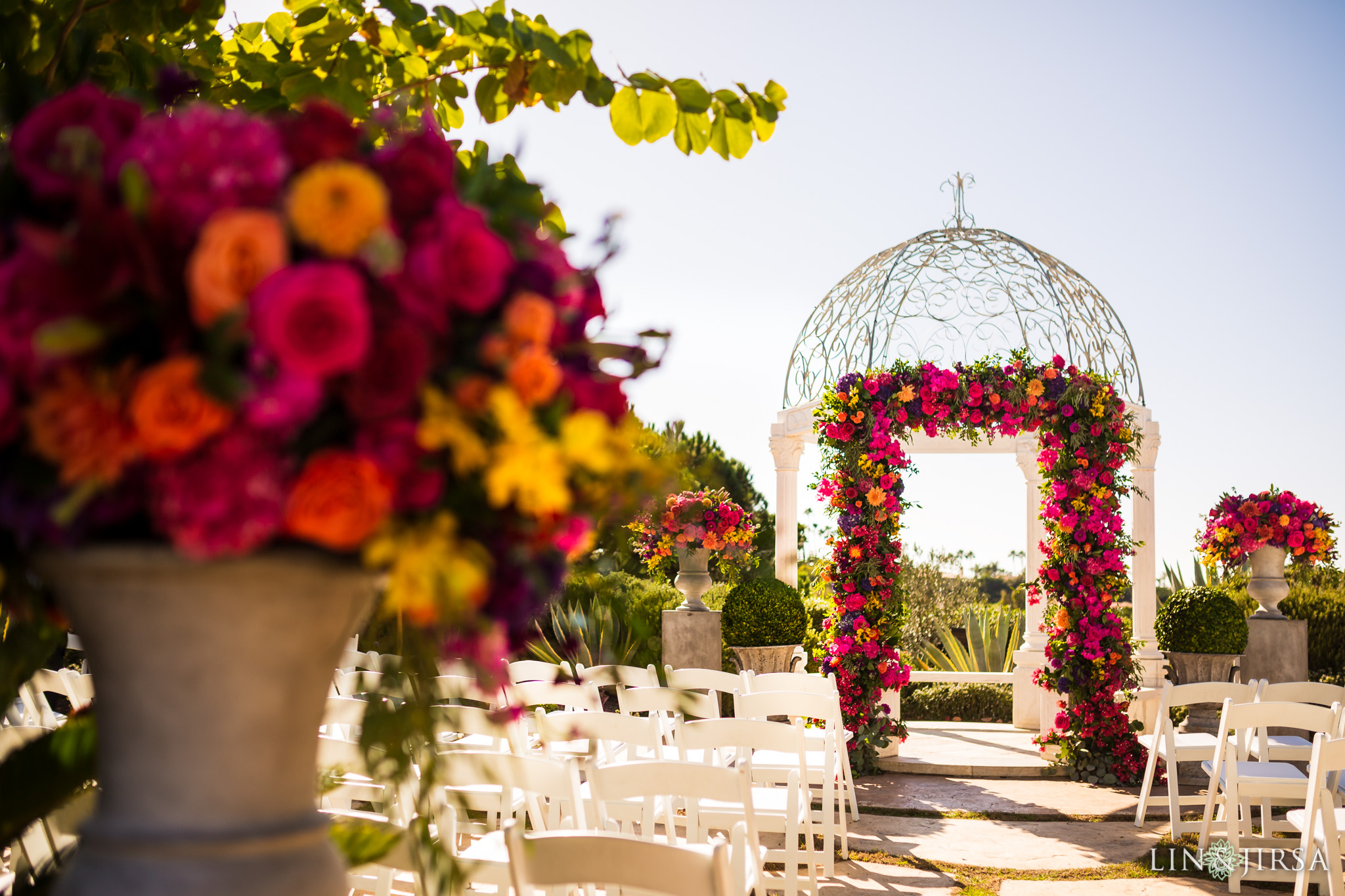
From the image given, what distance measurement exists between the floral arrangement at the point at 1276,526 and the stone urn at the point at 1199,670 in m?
0.96

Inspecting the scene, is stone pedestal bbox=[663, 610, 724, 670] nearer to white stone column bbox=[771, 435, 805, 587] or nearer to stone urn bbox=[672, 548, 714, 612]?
stone urn bbox=[672, 548, 714, 612]

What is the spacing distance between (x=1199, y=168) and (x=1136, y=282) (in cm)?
258

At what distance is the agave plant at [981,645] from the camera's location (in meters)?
11.3

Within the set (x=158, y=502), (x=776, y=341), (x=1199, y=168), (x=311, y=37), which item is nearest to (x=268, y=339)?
(x=158, y=502)

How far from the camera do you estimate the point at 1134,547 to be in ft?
25.7

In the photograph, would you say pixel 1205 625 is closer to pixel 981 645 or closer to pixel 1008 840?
pixel 981 645

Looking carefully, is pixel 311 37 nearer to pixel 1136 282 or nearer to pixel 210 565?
pixel 210 565

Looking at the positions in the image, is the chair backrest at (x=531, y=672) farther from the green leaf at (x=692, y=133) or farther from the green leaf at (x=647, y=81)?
the green leaf at (x=647, y=81)

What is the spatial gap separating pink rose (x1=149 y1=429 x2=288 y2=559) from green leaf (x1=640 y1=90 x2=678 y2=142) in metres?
1.05

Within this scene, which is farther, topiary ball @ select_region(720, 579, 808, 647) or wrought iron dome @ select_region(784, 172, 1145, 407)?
wrought iron dome @ select_region(784, 172, 1145, 407)

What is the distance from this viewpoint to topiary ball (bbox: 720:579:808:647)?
874cm

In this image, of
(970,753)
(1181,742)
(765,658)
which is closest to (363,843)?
(1181,742)

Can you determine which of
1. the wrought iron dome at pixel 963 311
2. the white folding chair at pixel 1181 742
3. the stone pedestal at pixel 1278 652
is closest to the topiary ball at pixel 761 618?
the wrought iron dome at pixel 963 311

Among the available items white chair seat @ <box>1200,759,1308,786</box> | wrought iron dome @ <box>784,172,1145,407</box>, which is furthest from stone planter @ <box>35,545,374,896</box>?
wrought iron dome @ <box>784,172,1145,407</box>
